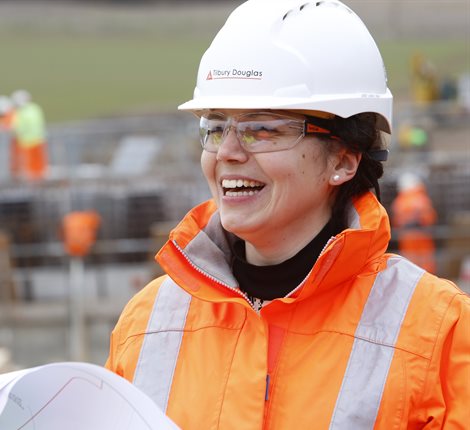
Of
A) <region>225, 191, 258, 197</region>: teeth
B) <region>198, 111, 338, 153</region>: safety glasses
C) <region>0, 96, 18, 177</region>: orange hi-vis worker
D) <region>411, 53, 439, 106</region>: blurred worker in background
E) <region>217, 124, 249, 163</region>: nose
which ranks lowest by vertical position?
<region>411, 53, 439, 106</region>: blurred worker in background

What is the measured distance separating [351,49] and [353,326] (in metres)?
0.67

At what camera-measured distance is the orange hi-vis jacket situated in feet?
7.19

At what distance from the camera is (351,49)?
8.03 feet

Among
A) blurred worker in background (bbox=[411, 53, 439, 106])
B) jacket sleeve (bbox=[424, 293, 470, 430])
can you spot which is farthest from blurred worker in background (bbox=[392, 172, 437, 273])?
blurred worker in background (bbox=[411, 53, 439, 106])

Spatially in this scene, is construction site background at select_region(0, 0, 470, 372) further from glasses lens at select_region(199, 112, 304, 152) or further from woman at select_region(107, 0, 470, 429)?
glasses lens at select_region(199, 112, 304, 152)

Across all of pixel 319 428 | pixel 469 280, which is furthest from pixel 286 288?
pixel 469 280

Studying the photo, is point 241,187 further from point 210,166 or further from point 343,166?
point 343,166

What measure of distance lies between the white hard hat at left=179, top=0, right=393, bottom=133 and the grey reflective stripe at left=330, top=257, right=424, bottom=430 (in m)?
0.42

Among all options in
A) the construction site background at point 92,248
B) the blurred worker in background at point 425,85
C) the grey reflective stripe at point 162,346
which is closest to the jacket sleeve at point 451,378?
the grey reflective stripe at point 162,346

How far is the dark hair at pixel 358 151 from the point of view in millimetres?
2467

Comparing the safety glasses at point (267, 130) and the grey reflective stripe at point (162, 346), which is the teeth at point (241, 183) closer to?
the safety glasses at point (267, 130)

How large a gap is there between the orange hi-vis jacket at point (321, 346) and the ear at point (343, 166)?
0.08 m

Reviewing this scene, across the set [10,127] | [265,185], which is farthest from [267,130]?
[10,127]

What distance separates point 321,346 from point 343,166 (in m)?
0.48
